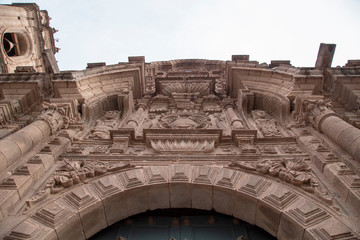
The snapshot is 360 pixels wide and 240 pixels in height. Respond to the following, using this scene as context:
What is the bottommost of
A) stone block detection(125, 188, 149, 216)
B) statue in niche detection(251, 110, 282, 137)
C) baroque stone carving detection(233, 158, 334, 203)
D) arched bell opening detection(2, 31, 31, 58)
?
stone block detection(125, 188, 149, 216)

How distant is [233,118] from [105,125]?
4224 millimetres

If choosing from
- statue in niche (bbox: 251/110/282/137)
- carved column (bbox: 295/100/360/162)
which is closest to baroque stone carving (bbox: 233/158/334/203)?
carved column (bbox: 295/100/360/162)

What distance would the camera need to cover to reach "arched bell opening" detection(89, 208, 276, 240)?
6281 millimetres

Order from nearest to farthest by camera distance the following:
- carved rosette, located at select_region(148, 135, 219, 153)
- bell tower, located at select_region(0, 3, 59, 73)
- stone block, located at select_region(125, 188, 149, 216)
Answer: stone block, located at select_region(125, 188, 149, 216), carved rosette, located at select_region(148, 135, 219, 153), bell tower, located at select_region(0, 3, 59, 73)

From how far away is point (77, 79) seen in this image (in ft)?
34.3

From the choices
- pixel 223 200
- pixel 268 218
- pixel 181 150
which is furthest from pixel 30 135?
pixel 268 218

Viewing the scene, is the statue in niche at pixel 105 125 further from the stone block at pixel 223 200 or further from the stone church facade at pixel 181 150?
the stone block at pixel 223 200

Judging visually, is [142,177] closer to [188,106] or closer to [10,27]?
[188,106]

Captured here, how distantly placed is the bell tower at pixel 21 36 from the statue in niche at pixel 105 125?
54.6 feet

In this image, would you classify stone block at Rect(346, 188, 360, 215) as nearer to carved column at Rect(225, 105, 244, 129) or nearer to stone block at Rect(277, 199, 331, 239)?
stone block at Rect(277, 199, 331, 239)

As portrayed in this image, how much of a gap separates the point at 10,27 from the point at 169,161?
24879 millimetres

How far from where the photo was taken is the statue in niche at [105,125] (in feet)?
30.9

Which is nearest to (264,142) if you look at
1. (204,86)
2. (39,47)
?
(204,86)

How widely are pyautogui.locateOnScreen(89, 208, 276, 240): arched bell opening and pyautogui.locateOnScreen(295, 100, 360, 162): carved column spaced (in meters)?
2.59
